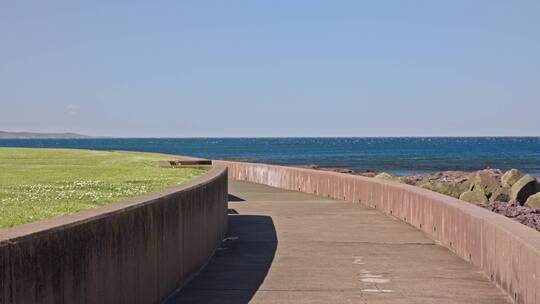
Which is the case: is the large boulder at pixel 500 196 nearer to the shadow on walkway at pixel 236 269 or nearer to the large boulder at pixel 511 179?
the large boulder at pixel 511 179

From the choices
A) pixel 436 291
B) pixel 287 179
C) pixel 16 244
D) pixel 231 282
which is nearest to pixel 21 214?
pixel 231 282

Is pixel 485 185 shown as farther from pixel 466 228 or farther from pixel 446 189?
pixel 466 228

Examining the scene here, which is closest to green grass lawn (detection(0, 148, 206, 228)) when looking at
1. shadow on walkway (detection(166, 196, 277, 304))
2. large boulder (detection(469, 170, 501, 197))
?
shadow on walkway (detection(166, 196, 277, 304))

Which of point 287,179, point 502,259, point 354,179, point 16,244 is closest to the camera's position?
point 16,244

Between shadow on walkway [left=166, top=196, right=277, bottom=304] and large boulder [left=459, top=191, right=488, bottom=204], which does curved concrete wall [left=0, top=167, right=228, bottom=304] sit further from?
large boulder [left=459, top=191, right=488, bottom=204]

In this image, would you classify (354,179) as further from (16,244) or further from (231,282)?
(16,244)

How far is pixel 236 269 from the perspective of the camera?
43.0ft

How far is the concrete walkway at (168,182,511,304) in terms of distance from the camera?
1090cm

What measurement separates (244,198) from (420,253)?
13917 millimetres

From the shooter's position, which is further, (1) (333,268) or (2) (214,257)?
(2) (214,257)

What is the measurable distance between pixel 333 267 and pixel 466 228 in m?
2.01

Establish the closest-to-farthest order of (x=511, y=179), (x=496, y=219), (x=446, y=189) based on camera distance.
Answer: (x=496, y=219) → (x=446, y=189) → (x=511, y=179)

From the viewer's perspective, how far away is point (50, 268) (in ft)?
21.0

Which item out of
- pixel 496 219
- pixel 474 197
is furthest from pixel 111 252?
pixel 474 197
